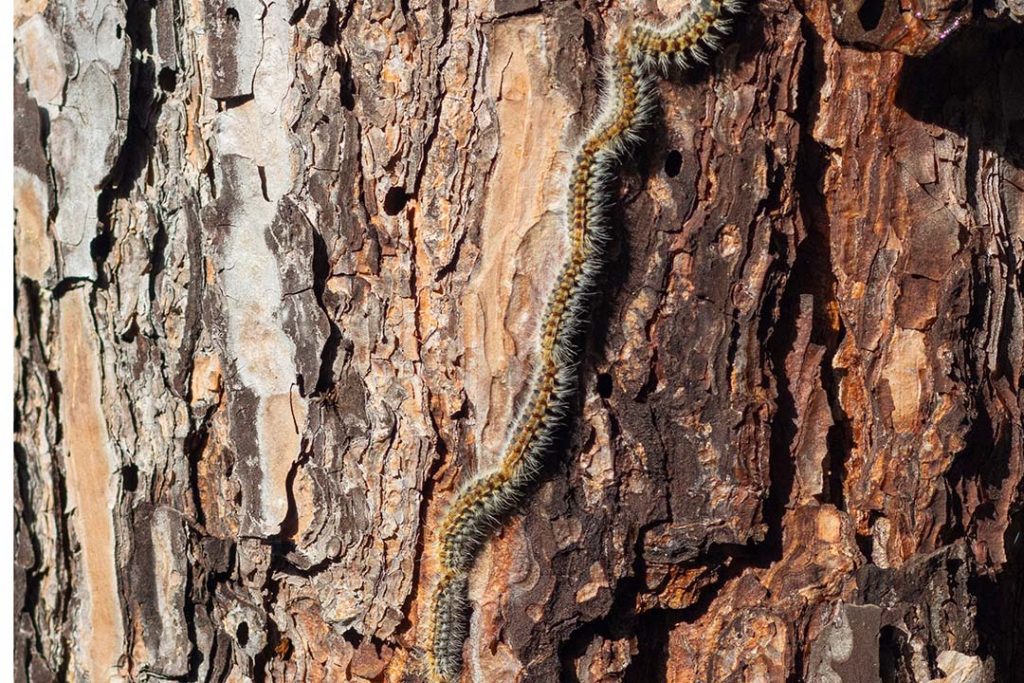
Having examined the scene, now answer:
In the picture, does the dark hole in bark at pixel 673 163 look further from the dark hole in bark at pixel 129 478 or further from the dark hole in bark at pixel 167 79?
the dark hole in bark at pixel 129 478

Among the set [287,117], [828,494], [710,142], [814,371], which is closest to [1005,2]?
[710,142]

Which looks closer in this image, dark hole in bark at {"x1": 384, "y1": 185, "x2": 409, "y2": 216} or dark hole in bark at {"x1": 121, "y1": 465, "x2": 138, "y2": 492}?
dark hole in bark at {"x1": 384, "y1": 185, "x2": 409, "y2": 216}

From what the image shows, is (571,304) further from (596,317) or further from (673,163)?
(673,163)

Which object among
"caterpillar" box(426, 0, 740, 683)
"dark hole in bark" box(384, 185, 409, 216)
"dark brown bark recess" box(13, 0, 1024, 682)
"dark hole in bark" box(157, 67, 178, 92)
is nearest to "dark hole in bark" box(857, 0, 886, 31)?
"dark brown bark recess" box(13, 0, 1024, 682)

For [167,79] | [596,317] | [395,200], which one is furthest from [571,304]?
[167,79]

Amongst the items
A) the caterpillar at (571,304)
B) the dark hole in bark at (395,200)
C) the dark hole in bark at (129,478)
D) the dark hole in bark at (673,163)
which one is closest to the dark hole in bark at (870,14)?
the caterpillar at (571,304)

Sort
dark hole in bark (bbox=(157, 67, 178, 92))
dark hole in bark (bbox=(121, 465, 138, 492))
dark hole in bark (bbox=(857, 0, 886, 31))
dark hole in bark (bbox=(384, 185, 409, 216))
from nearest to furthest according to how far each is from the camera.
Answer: dark hole in bark (bbox=(857, 0, 886, 31)), dark hole in bark (bbox=(384, 185, 409, 216)), dark hole in bark (bbox=(157, 67, 178, 92)), dark hole in bark (bbox=(121, 465, 138, 492))

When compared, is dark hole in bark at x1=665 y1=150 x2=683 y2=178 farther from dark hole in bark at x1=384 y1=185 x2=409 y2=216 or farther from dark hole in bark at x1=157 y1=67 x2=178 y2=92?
dark hole in bark at x1=157 y1=67 x2=178 y2=92
